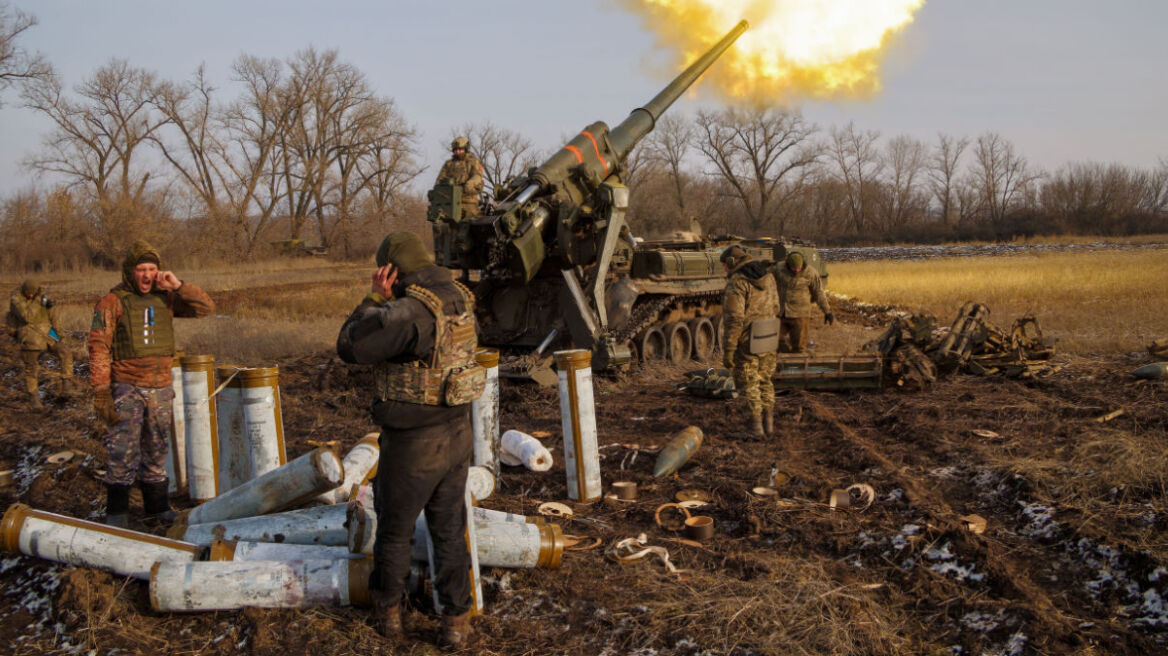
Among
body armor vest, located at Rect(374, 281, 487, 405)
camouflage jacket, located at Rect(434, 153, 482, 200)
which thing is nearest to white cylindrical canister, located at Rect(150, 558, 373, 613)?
body armor vest, located at Rect(374, 281, 487, 405)

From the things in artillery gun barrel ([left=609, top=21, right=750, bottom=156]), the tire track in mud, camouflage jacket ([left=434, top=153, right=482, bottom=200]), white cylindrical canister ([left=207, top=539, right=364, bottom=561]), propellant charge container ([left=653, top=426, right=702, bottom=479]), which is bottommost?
the tire track in mud

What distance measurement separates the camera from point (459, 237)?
11.6 m

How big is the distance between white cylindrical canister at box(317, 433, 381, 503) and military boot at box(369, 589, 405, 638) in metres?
1.42

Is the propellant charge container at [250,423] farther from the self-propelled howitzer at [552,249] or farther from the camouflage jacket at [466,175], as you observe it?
the camouflage jacket at [466,175]

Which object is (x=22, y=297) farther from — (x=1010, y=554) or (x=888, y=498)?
(x=1010, y=554)

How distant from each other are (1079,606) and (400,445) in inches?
140

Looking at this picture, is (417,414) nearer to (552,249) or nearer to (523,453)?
(523,453)

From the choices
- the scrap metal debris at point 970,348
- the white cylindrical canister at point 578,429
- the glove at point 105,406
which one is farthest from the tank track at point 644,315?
the glove at point 105,406

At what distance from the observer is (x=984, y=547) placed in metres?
4.96

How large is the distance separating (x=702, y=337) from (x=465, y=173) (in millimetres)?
4867

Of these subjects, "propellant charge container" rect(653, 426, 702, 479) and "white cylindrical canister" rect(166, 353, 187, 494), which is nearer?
"white cylindrical canister" rect(166, 353, 187, 494)

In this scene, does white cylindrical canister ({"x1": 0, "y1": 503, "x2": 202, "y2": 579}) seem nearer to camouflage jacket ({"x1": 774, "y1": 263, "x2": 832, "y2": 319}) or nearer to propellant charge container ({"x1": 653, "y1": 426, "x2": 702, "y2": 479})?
propellant charge container ({"x1": 653, "y1": 426, "x2": 702, "y2": 479})

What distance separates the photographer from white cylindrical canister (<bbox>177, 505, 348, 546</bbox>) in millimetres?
4965

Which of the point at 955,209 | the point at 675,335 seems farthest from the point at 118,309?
the point at 955,209
